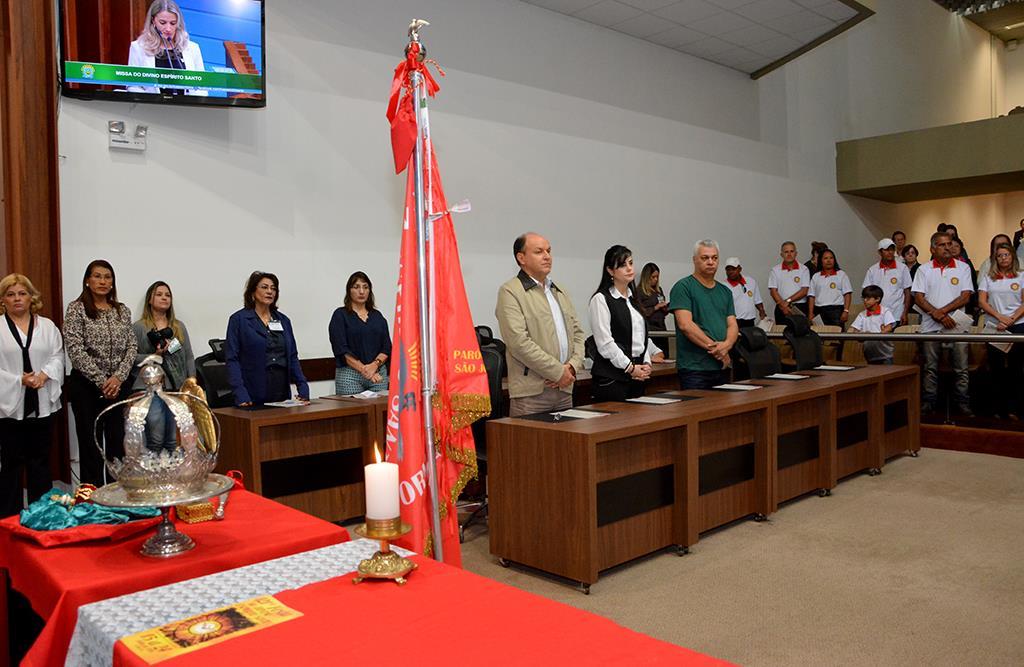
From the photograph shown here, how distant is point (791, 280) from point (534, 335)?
6.61m

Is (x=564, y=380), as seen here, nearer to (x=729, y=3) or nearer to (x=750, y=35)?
(x=729, y=3)

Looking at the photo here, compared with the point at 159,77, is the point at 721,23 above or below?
above

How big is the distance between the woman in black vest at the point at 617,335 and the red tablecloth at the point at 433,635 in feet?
10.1

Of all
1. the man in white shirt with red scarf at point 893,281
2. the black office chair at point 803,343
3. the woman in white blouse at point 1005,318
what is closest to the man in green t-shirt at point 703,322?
the black office chair at point 803,343

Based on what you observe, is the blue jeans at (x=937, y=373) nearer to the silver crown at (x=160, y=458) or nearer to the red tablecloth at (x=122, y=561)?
the red tablecloth at (x=122, y=561)

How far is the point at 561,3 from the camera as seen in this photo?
7.75m

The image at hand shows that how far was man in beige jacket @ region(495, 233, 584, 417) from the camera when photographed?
4109 mm

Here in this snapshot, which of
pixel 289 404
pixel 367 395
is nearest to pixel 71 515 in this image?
pixel 289 404

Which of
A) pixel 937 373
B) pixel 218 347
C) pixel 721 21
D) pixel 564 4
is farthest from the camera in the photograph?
pixel 721 21

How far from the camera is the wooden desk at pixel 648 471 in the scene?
11.3 feet

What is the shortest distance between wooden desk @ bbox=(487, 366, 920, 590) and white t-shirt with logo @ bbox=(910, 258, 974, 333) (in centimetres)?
323

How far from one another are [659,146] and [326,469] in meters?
5.98

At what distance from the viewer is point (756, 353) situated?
5688 millimetres

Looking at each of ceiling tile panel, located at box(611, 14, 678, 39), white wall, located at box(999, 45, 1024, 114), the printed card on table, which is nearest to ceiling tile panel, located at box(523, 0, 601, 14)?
ceiling tile panel, located at box(611, 14, 678, 39)
